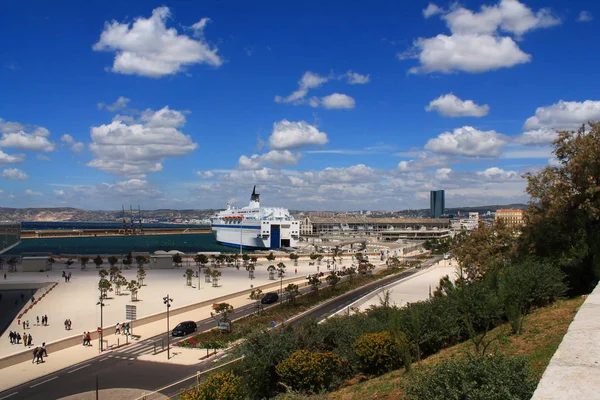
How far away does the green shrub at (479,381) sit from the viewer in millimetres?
3988

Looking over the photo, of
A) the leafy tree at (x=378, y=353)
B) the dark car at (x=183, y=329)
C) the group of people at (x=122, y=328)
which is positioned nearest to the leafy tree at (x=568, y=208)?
the leafy tree at (x=378, y=353)

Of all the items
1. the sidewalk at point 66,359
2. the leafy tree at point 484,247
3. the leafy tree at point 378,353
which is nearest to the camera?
the leafy tree at point 378,353

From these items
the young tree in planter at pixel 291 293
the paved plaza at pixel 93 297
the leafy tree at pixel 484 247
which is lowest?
the paved plaza at pixel 93 297

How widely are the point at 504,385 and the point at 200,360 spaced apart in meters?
12.3

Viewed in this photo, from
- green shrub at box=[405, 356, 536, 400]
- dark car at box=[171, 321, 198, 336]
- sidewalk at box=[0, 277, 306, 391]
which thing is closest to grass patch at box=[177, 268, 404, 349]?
dark car at box=[171, 321, 198, 336]

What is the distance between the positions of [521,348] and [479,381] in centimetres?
353

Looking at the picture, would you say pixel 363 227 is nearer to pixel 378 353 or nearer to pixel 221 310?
pixel 221 310

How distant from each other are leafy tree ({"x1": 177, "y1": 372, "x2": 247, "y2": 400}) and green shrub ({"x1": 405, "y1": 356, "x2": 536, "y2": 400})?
3178 millimetres

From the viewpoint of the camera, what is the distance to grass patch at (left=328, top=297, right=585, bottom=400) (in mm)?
6638

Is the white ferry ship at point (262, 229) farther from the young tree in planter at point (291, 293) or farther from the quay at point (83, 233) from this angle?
the quay at point (83, 233)

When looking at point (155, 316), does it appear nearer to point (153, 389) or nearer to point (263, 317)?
point (263, 317)

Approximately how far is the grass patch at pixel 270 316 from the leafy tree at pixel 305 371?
145 centimetres

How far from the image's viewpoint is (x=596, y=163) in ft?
42.4

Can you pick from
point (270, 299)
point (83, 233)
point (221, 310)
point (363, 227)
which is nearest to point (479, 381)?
point (221, 310)
